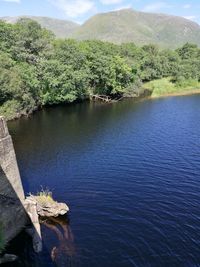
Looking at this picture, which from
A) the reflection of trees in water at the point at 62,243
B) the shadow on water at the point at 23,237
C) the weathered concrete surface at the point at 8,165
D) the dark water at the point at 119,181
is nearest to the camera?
the reflection of trees in water at the point at 62,243

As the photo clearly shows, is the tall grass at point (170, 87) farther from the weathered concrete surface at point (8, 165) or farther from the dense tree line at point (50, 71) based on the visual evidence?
the weathered concrete surface at point (8, 165)

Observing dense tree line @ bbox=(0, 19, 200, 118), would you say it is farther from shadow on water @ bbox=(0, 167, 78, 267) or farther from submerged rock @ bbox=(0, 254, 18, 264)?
submerged rock @ bbox=(0, 254, 18, 264)

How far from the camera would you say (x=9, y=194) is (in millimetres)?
25906

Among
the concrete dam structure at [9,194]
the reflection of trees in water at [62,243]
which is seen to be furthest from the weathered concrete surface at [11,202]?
the reflection of trees in water at [62,243]

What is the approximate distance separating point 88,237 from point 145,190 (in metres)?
10.3

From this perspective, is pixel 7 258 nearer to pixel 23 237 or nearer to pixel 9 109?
pixel 23 237

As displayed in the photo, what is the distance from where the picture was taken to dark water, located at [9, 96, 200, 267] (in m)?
25.3

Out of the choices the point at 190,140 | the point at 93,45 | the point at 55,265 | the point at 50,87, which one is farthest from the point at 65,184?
the point at 93,45

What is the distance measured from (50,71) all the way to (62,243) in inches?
2160

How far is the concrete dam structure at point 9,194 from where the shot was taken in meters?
24.9

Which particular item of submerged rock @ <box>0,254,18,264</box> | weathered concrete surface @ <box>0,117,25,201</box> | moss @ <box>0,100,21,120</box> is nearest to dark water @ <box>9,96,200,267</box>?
submerged rock @ <box>0,254,18,264</box>

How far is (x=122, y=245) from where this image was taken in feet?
84.7

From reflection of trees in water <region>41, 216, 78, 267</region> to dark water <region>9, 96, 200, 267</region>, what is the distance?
0.13 m

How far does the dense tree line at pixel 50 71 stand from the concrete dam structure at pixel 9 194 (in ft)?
132
